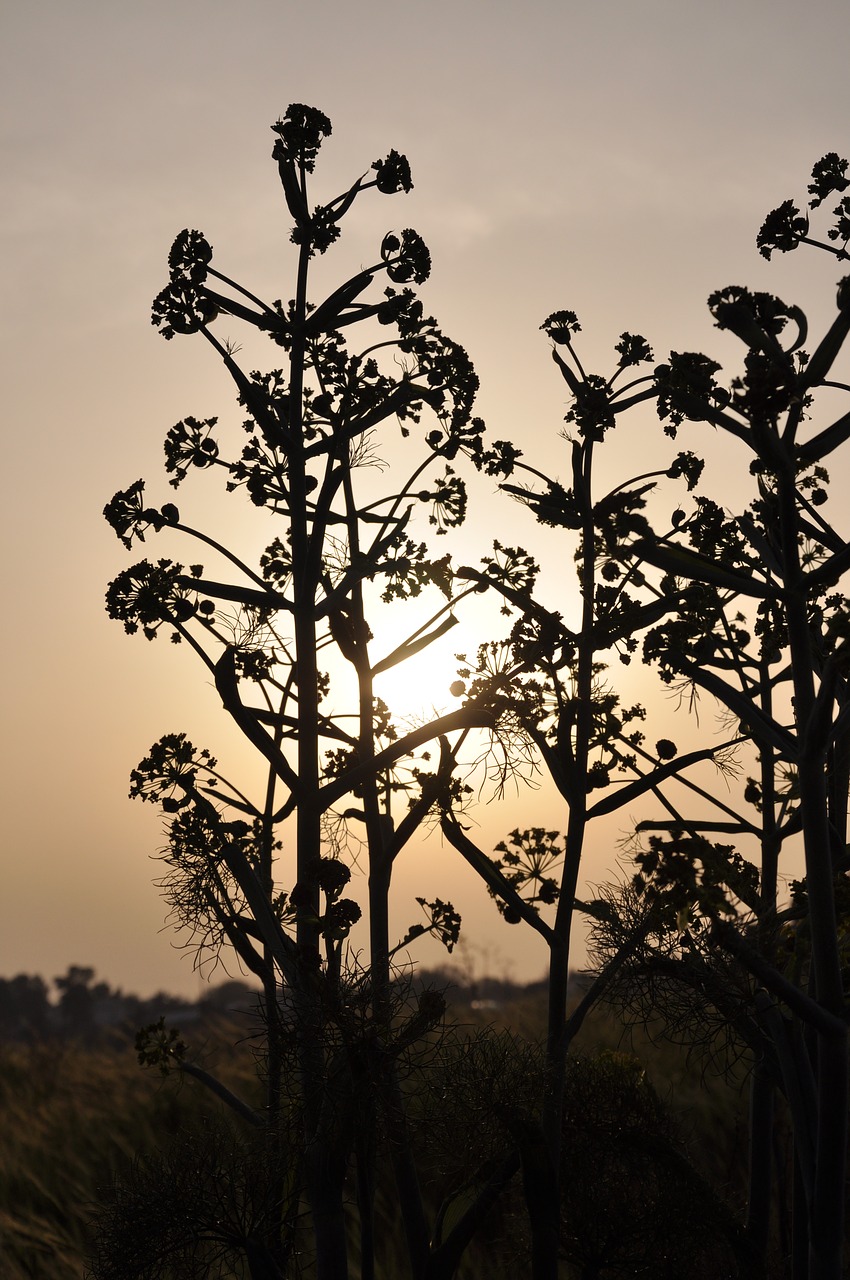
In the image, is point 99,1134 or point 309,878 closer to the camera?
point 309,878

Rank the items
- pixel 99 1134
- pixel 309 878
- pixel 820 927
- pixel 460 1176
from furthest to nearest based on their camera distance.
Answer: pixel 99 1134 < pixel 460 1176 < pixel 309 878 < pixel 820 927

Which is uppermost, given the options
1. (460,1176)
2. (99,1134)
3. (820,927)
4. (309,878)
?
(309,878)

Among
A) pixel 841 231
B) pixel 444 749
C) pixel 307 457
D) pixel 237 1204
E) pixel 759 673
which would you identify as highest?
pixel 841 231

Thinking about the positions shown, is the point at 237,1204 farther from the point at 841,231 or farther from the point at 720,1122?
the point at 720,1122

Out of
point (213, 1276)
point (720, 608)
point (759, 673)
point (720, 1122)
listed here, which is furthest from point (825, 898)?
point (720, 1122)

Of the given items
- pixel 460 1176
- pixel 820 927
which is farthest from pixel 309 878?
pixel 820 927

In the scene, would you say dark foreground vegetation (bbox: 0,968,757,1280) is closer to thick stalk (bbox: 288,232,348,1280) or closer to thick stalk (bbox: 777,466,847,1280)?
thick stalk (bbox: 288,232,348,1280)

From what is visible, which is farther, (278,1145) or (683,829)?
(278,1145)

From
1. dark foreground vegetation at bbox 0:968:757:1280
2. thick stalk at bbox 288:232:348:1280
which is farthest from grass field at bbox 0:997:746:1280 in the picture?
thick stalk at bbox 288:232:348:1280


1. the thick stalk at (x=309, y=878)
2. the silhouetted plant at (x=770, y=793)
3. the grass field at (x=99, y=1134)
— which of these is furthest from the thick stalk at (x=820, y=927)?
the grass field at (x=99, y=1134)

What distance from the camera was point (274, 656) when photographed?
1576 centimetres

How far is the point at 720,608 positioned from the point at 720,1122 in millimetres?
13480

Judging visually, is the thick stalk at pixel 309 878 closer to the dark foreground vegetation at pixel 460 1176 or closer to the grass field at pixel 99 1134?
the dark foreground vegetation at pixel 460 1176

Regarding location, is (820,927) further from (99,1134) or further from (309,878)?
(99,1134)
